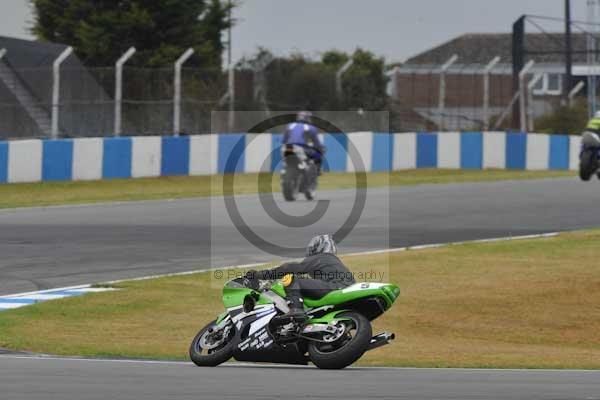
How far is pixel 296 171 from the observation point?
22562 millimetres

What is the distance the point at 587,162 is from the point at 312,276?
18.7 metres

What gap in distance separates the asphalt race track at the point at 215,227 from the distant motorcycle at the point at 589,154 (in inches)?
16.9

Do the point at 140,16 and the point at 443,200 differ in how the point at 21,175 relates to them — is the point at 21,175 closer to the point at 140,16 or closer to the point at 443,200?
the point at 443,200

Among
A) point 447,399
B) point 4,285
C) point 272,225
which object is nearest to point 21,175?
point 272,225

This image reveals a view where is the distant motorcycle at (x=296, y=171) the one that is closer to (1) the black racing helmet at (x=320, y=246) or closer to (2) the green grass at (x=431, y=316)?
(2) the green grass at (x=431, y=316)

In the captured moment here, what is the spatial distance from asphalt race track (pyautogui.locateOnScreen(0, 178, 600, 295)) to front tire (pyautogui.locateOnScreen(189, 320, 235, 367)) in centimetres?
439

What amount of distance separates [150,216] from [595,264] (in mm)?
7346

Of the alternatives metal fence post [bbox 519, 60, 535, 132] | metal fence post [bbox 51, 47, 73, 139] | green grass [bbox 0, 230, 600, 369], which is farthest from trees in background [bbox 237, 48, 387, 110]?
green grass [bbox 0, 230, 600, 369]

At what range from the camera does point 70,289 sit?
13094 millimetres

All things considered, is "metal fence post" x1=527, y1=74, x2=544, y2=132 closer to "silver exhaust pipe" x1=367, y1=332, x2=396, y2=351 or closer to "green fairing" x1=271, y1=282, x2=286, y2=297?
"green fairing" x1=271, y1=282, x2=286, y2=297

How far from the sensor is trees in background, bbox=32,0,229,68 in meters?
37.9

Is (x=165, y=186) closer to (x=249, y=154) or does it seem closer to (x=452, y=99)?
(x=249, y=154)

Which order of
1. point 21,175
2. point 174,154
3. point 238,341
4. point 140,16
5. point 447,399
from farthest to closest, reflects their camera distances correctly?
point 140,16 → point 174,154 → point 21,175 → point 238,341 → point 447,399

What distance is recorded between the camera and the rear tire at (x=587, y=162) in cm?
2636
